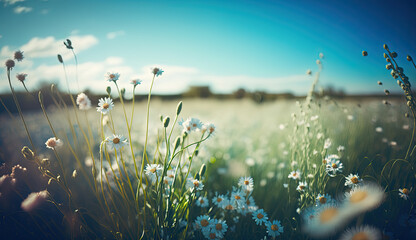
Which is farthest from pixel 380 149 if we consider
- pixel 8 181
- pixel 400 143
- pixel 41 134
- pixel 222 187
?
pixel 41 134

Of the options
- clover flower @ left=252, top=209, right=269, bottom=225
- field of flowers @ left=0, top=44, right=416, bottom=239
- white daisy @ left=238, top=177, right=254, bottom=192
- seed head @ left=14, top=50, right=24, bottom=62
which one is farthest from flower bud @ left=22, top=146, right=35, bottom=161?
clover flower @ left=252, top=209, right=269, bottom=225

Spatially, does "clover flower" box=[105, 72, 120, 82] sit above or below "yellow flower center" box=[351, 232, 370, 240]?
above

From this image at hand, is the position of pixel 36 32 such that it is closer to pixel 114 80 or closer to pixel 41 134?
pixel 114 80

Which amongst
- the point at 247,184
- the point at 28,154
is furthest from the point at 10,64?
the point at 247,184

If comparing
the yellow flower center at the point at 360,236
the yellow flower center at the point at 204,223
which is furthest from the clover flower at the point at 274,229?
the yellow flower center at the point at 360,236

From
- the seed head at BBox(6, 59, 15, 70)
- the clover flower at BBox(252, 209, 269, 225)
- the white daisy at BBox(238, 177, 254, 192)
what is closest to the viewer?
the seed head at BBox(6, 59, 15, 70)

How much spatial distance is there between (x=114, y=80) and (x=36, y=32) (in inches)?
35.0

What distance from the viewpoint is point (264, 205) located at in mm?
1800

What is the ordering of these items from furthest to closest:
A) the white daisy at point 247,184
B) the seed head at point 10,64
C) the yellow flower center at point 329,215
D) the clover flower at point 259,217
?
the white daisy at point 247,184 → the clover flower at point 259,217 → the seed head at point 10,64 → the yellow flower center at point 329,215

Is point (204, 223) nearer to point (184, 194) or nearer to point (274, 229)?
point (184, 194)

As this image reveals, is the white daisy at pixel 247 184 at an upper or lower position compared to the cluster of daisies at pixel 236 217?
upper

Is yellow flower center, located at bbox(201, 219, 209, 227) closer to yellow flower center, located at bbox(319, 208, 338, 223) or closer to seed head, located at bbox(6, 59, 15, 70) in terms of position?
yellow flower center, located at bbox(319, 208, 338, 223)

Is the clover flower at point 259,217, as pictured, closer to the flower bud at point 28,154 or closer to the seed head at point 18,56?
the flower bud at point 28,154

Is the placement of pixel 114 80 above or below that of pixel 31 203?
above
